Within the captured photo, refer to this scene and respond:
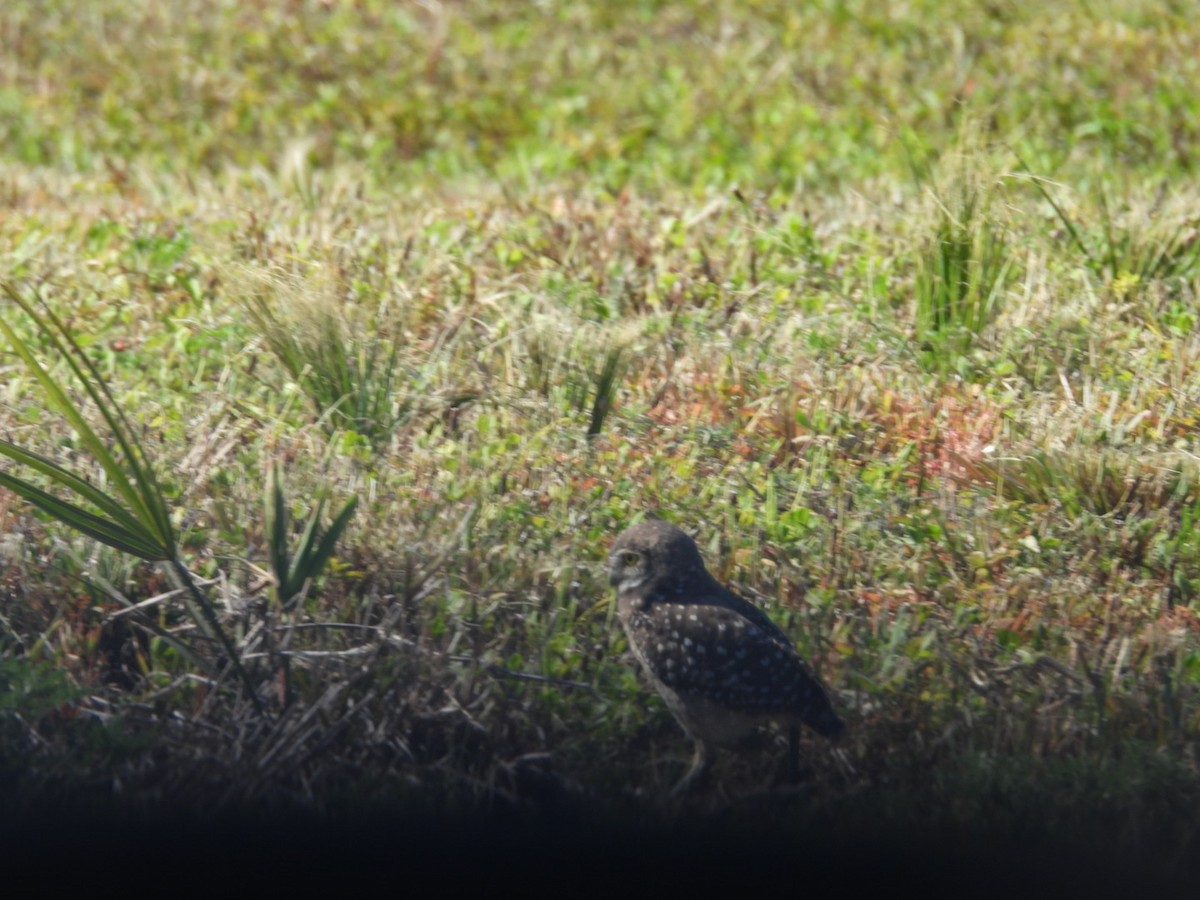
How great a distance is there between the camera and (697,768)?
3.97 m

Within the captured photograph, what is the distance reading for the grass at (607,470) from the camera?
4.01 meters

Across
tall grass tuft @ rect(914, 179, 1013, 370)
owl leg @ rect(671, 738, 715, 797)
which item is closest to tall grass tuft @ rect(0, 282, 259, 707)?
owl leg @ rect(671, 738, 715, 797)

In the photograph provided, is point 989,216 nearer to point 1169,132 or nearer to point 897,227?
point 897,227

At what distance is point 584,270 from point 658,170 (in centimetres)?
166

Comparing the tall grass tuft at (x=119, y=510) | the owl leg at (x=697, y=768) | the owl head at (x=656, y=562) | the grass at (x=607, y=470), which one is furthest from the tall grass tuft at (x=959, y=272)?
the tall grass tuft at (x=119, y=510)

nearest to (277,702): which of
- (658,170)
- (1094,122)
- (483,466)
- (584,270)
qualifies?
(483,466)

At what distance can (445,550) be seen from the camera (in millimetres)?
4395

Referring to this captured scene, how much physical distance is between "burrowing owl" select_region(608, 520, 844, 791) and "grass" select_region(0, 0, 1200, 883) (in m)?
0.18

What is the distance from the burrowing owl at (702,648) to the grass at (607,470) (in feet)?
0.58

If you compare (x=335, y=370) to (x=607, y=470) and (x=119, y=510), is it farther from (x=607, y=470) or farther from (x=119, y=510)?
(x=119, y=510)

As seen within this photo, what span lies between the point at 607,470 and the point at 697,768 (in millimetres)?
1284

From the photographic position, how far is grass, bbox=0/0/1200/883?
4.01 meters

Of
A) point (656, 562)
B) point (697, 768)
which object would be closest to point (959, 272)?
point (656, 562)

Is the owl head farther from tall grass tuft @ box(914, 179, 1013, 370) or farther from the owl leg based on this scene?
tall grass tuft @ box(914, 179, 1013, 370)
